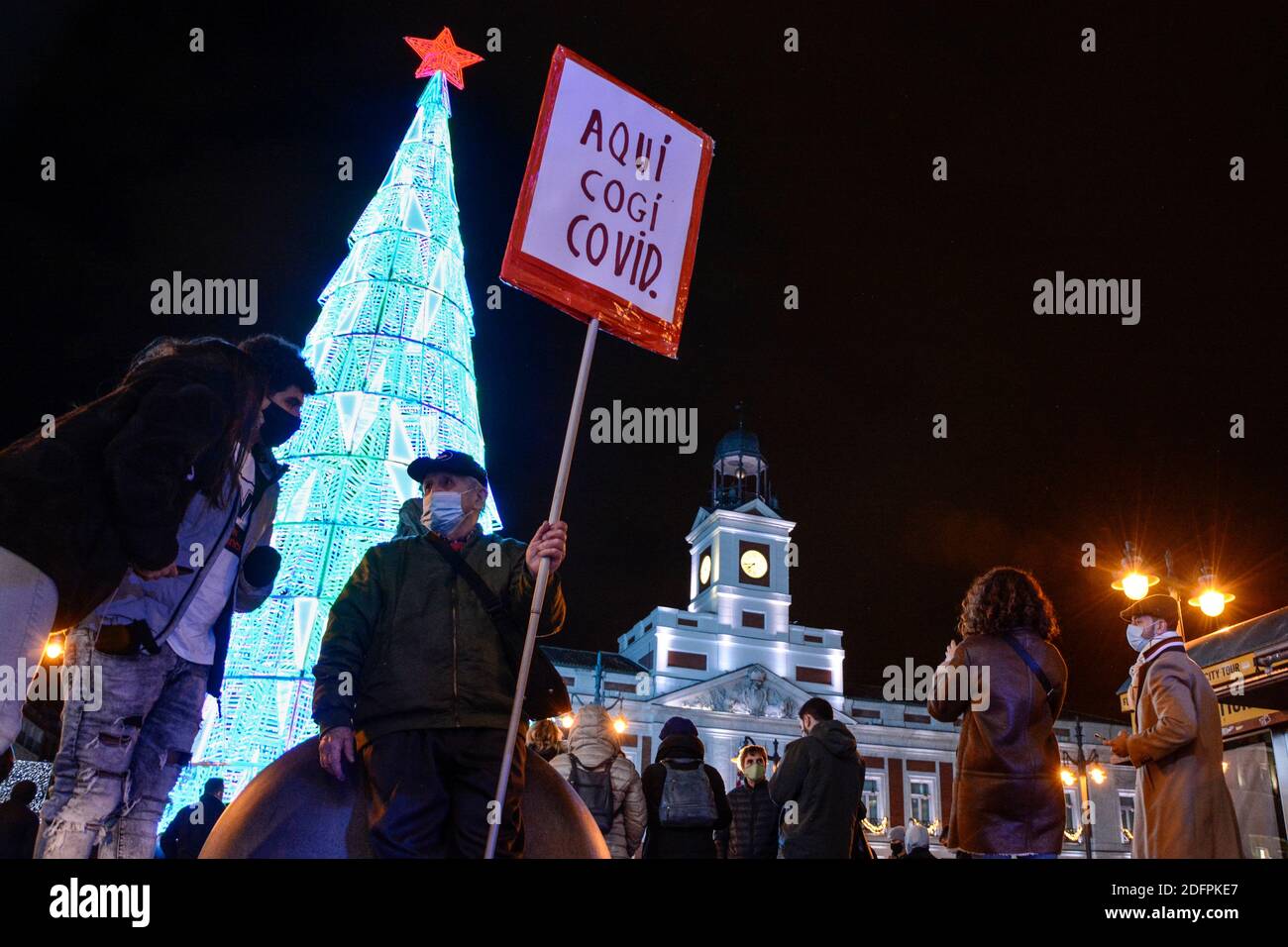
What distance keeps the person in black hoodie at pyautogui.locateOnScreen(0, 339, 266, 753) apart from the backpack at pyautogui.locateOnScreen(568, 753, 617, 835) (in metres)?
4.01

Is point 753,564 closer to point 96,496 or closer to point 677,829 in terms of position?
point 677,829

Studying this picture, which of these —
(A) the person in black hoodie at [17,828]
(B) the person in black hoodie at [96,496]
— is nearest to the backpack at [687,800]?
(A) the person in black hoodie at [17,828]

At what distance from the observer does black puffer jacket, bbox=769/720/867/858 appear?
5895mm

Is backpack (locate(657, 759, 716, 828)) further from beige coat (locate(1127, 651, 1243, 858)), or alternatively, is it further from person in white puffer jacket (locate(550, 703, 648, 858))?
beige coat (locate(1127, 651, 1243, 858))

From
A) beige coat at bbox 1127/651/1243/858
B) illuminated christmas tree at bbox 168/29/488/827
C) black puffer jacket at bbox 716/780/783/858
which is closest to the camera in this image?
beige coat at bbox 1127/651/1243/858

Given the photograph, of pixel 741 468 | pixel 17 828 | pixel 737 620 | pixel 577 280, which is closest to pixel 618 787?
pixel 17 828

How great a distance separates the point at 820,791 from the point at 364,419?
10.5 meters

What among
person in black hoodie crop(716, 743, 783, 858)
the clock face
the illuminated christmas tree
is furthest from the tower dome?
person in black hoodie crop(716, 743, 783, 858)

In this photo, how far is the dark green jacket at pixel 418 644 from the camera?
320 cm

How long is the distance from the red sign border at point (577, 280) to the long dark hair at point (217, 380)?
0.98 metres

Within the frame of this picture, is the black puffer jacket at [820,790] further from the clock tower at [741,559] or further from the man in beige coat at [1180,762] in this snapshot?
the clock tower at [741,559]

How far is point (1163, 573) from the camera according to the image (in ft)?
39.2

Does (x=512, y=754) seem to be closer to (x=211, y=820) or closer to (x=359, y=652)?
(x=359, y=652)

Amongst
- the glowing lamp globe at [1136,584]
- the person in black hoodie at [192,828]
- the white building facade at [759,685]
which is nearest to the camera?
the person in black hoodie at [192,828]
